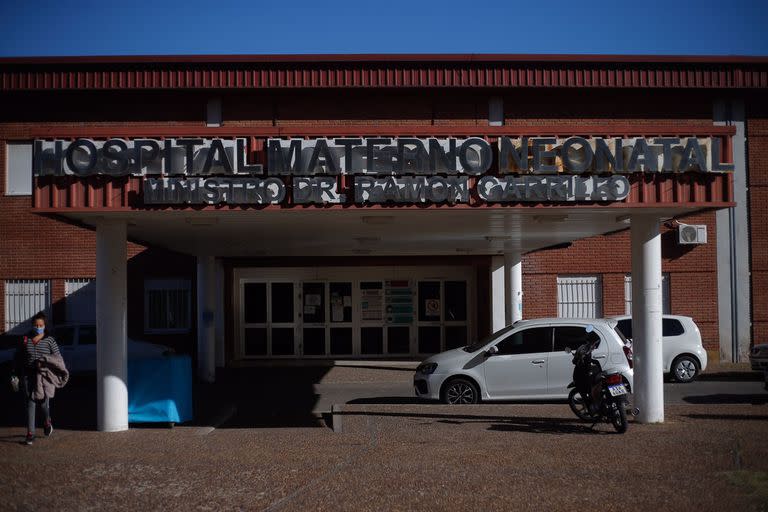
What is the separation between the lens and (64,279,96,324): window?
2278 cm

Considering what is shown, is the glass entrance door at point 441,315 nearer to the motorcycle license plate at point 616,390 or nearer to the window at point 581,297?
the window at point 581,297

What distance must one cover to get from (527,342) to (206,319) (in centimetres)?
881

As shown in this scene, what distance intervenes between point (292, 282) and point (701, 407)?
13.2 meters

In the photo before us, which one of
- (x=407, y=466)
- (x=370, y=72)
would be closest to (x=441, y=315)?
(x=370, y=72)

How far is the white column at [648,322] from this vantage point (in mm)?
11414

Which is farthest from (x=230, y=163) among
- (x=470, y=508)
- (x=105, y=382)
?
(x=470, y=508)

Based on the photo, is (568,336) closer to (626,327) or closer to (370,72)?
(626,327)

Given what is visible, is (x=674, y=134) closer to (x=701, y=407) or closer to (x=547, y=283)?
(x=701, y=407)

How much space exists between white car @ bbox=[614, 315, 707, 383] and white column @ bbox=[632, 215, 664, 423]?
678 centimetres

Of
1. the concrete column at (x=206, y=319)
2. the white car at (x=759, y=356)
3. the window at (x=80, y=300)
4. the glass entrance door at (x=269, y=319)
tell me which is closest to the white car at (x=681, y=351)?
the white car at (x=759, y=356)

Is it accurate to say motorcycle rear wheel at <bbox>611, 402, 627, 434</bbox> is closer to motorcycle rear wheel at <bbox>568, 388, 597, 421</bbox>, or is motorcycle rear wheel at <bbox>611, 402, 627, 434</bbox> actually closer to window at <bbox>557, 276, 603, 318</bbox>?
motorcycle rear wheel at <bbox>568, 388, 597, 421</bbox>

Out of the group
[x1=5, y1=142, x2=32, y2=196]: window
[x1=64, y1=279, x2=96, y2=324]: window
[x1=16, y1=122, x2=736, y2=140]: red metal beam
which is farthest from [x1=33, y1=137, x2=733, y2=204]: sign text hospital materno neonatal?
[x1=5, y1=142, x2=32, y2=196]: window

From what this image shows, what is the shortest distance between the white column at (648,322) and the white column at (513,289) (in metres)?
8.25

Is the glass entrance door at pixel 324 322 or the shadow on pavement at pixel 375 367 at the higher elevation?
the glass entrance door at pixel 324 322
